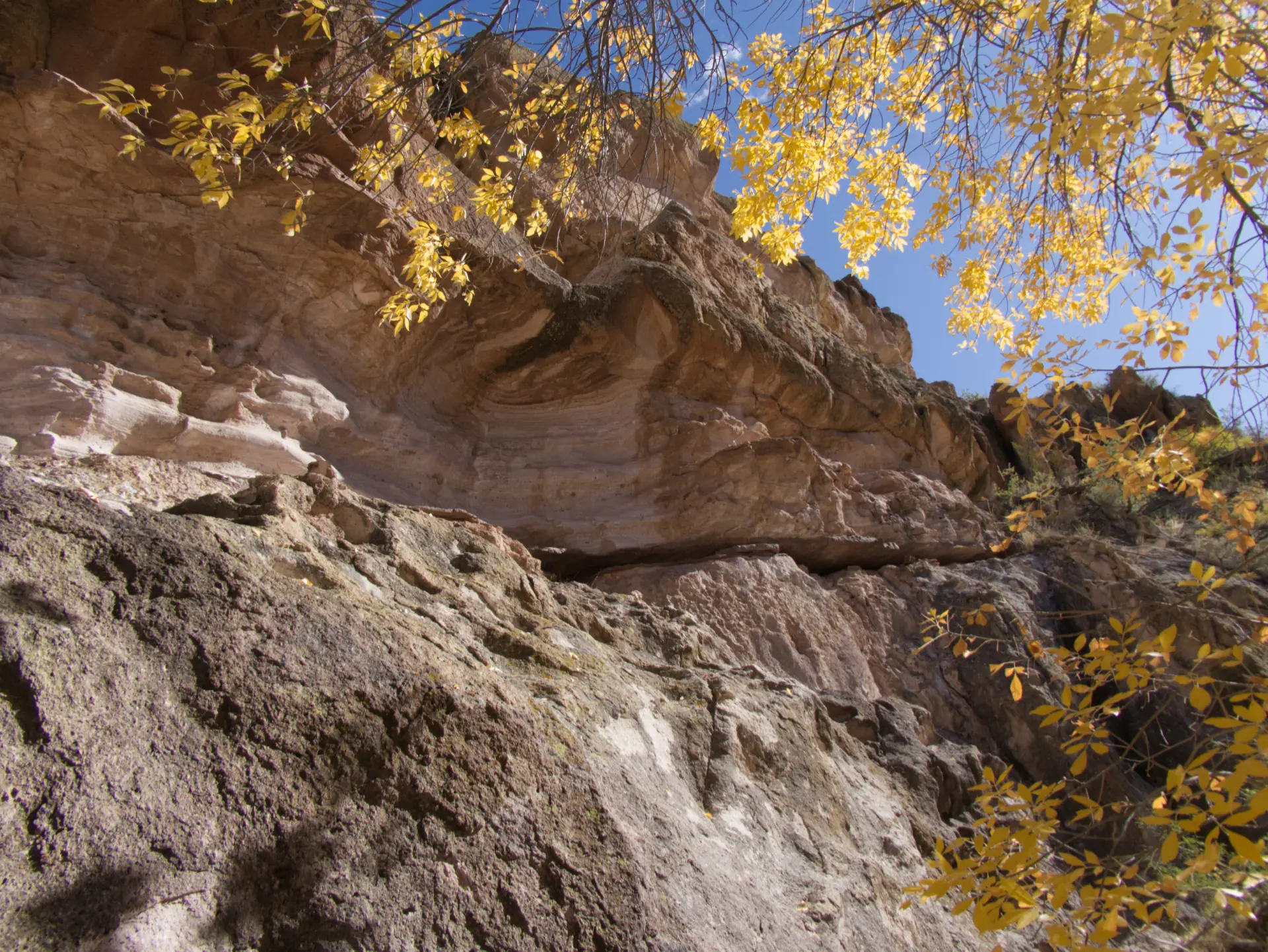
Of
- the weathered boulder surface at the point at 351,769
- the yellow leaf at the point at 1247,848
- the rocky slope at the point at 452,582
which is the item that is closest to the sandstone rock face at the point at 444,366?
the rocky slope at the point at 452,582

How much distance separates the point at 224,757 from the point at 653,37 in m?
3.10

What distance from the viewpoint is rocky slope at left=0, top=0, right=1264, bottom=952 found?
2.22 m

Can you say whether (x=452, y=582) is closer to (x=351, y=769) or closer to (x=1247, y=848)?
(x=351, y=769)

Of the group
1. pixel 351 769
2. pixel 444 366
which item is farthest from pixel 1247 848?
pixel 444 366

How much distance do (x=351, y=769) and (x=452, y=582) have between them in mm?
1770

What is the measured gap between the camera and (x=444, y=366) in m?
7.74

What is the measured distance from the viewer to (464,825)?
8.57ft

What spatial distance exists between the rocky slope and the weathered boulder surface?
1 centimetres

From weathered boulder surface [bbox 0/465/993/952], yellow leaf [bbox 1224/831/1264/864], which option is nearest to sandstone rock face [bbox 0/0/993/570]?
weathered boulder surface [bbox 0/465/993/952]

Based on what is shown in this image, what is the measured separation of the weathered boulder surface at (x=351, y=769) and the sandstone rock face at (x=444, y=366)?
1.32 metres

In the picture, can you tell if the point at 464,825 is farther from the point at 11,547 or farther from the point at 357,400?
the point at 357,400

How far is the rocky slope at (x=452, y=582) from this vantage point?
2.22 metres

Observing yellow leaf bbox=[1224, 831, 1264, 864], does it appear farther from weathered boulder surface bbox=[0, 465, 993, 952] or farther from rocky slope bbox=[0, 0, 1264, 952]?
Answer: weathered boulder surface bbox=[0, 465, 993, 952]

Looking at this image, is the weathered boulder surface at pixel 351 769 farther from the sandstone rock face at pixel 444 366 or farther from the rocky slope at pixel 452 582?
the sandstone rock face at pixel 444 366
